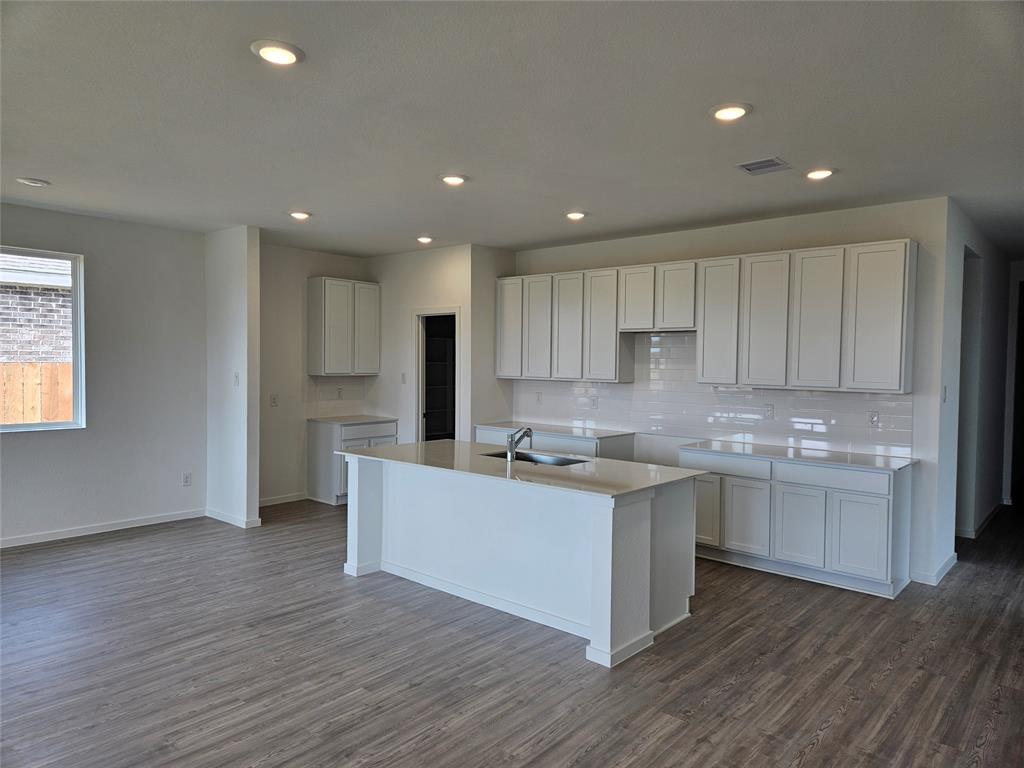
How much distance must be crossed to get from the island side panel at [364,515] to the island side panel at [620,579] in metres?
1.88

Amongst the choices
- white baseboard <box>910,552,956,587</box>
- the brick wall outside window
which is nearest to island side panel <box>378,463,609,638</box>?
white baseboard <box>910,552,956,587</box>

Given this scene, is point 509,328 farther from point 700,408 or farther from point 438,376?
point 700,408

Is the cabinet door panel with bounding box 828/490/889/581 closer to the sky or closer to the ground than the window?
closer to the ground

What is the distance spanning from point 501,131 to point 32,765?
325 cm

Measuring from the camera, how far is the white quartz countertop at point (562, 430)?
584 centimetres

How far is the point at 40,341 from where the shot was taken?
17.0 ft

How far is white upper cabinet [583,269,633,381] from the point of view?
5.80 metres

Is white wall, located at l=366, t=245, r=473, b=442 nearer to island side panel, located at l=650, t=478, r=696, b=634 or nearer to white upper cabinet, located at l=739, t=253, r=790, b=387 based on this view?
white upper cabinet, located at l=739, t=253, r=790, b=387

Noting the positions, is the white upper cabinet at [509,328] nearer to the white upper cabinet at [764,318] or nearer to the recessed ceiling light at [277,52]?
the white upper cabinet at [764,318]

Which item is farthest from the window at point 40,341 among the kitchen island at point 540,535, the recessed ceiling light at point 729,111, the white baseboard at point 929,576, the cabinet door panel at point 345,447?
the white baseboard at point 929,576

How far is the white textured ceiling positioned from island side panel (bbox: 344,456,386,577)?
1.91 m

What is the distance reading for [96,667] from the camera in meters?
3.19

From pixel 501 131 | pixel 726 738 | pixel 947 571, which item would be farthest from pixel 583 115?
pixel 947 571

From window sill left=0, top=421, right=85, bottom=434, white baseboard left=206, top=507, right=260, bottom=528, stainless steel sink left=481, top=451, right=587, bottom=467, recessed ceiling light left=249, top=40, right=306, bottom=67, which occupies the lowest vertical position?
white baseboard left=206, top=507, right=260, bottom=528
